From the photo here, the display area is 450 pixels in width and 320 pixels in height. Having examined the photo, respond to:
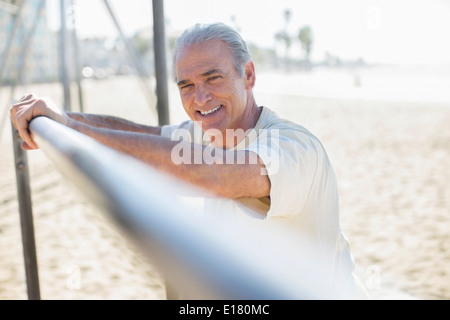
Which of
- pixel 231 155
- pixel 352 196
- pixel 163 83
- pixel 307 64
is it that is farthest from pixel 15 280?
pixel 307 64

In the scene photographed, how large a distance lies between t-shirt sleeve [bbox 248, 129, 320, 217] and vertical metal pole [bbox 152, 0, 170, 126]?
0.82 meters

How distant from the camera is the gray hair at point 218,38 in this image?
1.58 meters

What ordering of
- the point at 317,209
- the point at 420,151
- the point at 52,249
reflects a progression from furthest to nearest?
the point at 420,151 → the point at 52,249 → the point at 317,209

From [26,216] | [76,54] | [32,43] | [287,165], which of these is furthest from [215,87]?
[32,43]

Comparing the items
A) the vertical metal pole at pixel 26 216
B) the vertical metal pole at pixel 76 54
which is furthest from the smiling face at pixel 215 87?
the vertical metal pole at pixel 76 54

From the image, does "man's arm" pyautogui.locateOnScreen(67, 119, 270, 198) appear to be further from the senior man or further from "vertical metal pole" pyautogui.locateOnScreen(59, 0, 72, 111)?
"vertical metal pole" pyautogui.locateOnScreen(59, 0, 72, 111)

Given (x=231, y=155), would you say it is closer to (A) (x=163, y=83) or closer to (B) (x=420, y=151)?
(A) (x=163, y=83)

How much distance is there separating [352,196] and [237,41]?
144 inches

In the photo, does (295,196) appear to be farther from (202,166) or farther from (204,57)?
(204,57)

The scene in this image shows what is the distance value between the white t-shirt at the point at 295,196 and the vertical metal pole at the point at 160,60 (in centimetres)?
58

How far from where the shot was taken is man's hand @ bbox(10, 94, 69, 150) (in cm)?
130

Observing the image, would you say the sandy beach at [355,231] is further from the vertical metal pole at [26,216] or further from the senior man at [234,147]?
the vertical metal pole at [26,216]

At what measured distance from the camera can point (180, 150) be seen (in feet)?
3.57

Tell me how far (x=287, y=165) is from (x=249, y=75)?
0.70m
